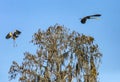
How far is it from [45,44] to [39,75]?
8.48ft

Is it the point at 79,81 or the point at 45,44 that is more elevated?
the point at 45,44

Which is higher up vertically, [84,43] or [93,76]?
[84,43]

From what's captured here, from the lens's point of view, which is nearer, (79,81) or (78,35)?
(79,81)

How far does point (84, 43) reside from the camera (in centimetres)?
3491

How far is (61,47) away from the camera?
113 feet

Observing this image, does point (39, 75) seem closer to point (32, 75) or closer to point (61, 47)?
point (32, 75)

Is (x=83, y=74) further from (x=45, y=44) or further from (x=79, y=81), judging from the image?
(x=45, y=44)

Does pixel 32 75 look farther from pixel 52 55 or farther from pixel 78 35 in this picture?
pixel 78 35

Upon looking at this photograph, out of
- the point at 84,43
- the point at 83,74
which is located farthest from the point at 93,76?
the point at 84,43

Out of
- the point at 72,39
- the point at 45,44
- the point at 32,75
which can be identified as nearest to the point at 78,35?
the point at 72,39

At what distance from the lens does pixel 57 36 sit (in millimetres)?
35031

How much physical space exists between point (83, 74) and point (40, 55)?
3937mm

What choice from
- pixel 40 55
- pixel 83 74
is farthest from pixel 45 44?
pixel 83 74

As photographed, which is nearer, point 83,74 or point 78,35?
point 83,74
